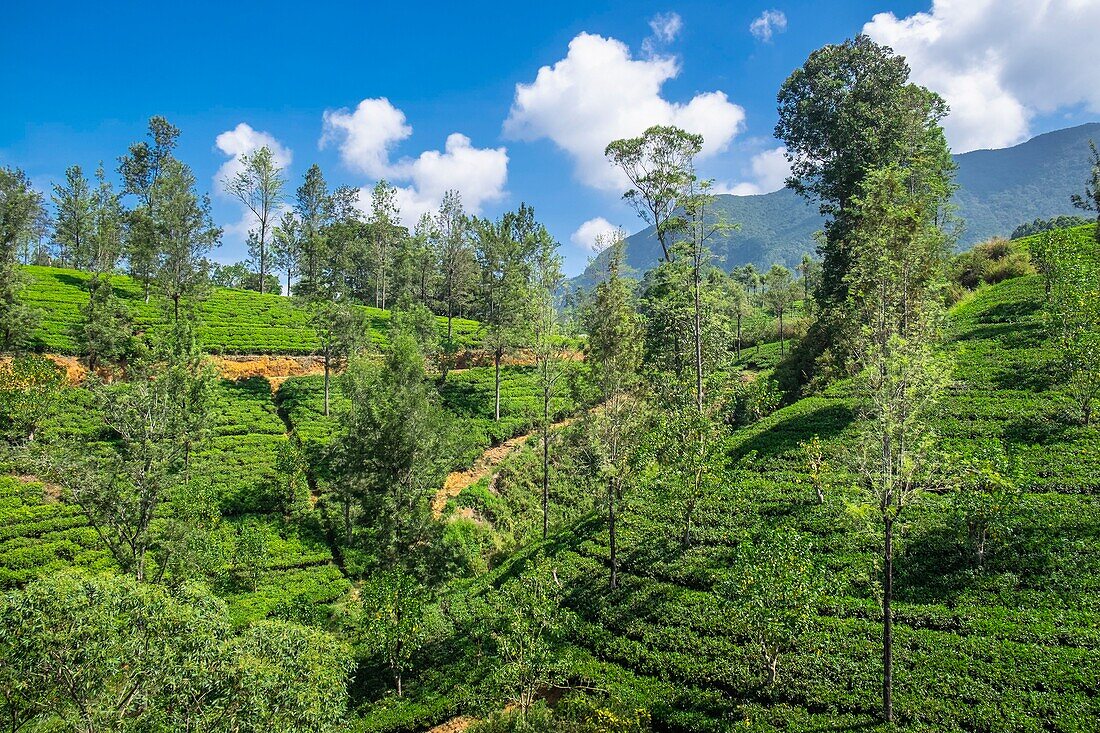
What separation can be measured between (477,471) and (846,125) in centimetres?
4509

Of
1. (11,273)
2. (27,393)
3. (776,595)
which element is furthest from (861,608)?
(11,273)

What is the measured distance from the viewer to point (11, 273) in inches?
1881

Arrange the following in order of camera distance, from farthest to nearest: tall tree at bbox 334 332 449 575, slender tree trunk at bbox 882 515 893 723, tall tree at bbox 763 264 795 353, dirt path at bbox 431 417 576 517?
1. tall tree at bbox 763 264 795 353
2. dirt path at bbox 431 417 576 517
3. tall tree at bbox 334 332 449 575
4. slender tree trunk at bbox 882 515 893 723

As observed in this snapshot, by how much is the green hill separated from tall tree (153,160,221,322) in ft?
11.9

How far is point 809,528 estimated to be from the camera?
2461 centimetres

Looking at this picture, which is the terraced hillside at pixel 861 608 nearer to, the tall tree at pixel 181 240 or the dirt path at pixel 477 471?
the dirt path at pixel 477 471

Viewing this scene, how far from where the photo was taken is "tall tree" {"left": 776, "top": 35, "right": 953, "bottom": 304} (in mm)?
43844

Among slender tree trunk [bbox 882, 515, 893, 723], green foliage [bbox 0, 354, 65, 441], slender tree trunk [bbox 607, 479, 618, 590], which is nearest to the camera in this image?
slender tree trunk [bbox 882, 515, 893, 723]

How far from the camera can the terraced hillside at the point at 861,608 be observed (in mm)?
16141

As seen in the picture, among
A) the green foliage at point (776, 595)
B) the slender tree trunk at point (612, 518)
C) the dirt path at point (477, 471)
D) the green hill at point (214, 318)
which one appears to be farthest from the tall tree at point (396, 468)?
the green hill at point (214, 318)

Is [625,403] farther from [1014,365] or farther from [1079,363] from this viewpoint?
[1014,365]

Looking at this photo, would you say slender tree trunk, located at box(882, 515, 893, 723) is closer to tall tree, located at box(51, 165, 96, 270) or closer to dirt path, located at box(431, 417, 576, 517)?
dirt path, located at box(431, 417, 576, 517)

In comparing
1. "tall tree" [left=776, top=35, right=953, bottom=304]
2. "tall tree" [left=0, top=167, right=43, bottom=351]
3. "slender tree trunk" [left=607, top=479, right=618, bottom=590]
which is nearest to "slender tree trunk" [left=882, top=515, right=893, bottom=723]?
"slender tree trunk" [left=607, top=479, right=618, bottom=590]

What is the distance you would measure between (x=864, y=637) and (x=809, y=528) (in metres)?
6.28
